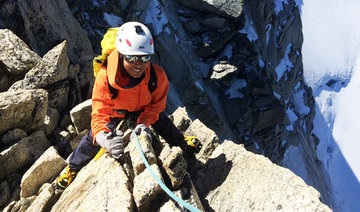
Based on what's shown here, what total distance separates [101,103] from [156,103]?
3.73 ft

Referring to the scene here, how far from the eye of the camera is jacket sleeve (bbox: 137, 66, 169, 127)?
5.59 meters

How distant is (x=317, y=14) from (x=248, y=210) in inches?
4077

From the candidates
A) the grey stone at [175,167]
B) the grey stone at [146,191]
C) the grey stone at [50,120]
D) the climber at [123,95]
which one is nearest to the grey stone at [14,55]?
the grey stone at [50,120]

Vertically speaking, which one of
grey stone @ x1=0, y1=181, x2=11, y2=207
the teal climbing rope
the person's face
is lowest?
grey stone @ x1=0, y1=181, x2=11, y2=207

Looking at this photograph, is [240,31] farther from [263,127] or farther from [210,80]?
[263,127]

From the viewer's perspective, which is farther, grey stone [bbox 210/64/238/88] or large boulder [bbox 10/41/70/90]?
grey stone [bbox 210/64/238/88]

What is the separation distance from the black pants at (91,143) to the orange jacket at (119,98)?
1.99ft

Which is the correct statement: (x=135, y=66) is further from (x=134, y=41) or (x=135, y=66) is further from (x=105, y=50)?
(x=105, y=50)

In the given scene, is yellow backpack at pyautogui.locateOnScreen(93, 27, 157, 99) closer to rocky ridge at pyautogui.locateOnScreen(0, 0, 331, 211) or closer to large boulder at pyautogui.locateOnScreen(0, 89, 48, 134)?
rocky ridge at pyautogui.locateOnScreen(0, 0, 331, 211)

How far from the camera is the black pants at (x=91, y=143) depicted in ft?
19.7

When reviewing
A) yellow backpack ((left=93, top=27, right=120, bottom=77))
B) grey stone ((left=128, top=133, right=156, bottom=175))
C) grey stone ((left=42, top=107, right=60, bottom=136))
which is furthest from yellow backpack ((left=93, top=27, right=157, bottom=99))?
grey stone ((left=42, top=107, right=60, bottom=136))

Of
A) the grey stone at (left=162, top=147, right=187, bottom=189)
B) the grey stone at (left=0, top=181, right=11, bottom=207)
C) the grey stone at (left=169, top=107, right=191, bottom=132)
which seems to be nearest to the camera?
the grey stone at (left=162, top=147, right=187, bottom=189)

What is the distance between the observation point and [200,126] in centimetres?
786

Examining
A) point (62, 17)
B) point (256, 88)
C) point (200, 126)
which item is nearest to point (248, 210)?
point (200, 126)
